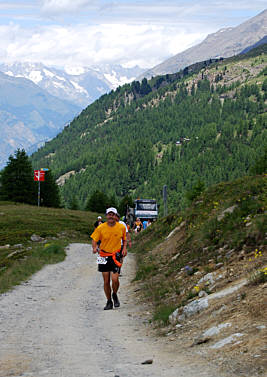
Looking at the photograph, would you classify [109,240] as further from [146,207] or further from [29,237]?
[146,207]

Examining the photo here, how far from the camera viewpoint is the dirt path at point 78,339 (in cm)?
685

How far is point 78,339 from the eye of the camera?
364 inches

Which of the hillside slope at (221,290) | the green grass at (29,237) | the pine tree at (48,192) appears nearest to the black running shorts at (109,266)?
the hillside slope at (221,290)

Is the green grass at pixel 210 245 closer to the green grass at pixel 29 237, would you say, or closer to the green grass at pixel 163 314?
the green grass at pixel 163 314

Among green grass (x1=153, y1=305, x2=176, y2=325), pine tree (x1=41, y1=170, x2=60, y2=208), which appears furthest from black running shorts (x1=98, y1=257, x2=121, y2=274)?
pine tree (x1=41, y1=170, x2=60, y2=208)

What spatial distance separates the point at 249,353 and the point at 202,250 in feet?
33.1

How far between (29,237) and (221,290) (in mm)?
36562

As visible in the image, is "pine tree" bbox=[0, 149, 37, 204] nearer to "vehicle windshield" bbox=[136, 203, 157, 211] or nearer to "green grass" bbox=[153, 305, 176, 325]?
"vehicle windshield" bbox=[136, 203, 157, 211]

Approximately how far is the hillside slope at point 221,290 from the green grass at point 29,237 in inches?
241

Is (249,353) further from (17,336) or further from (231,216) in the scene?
(231,216)

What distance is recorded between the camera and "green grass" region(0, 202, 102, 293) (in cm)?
2246

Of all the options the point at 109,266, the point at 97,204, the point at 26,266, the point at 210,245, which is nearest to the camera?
the point at 109,266

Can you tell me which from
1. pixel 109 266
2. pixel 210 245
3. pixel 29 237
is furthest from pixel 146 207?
pixel 109 266

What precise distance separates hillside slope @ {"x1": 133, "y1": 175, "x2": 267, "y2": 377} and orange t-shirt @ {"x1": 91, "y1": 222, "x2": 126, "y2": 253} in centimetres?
195
